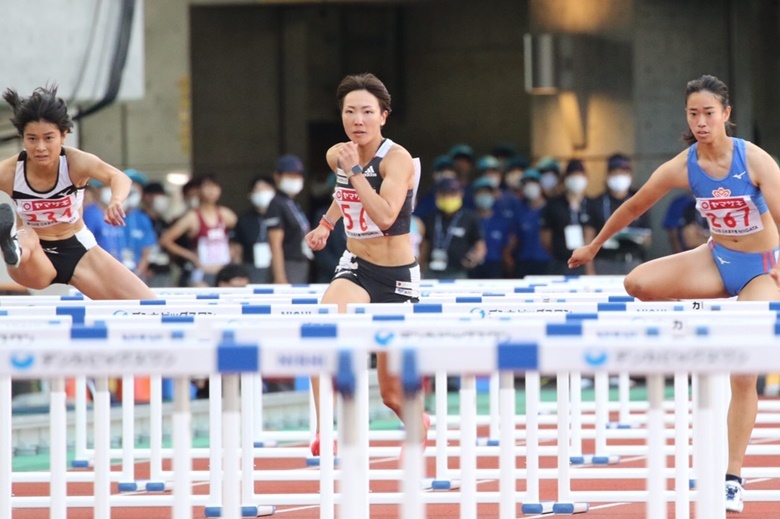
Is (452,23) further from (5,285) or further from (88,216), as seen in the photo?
(5,285)

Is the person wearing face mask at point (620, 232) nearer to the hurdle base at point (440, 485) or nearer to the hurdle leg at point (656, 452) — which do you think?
the hurdle base at point (440, 485)

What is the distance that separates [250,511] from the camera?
8.48 metres

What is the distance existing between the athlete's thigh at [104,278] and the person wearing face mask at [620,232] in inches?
354

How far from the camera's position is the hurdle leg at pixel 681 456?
6.96 m

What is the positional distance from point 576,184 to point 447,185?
1.43m

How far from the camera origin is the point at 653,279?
8859 millimetres

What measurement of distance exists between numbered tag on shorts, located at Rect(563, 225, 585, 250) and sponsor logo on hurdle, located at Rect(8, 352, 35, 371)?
13.1m

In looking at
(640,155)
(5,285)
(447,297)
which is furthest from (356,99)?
(640,155)

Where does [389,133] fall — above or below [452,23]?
below

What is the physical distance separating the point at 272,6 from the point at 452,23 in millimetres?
5836

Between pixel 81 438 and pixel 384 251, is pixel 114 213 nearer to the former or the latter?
pixel 384 251

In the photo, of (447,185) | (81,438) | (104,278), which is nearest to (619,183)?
(447,185)

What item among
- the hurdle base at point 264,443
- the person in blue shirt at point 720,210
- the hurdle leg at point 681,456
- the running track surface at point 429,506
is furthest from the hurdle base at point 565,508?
the hurdle base at point 264,443

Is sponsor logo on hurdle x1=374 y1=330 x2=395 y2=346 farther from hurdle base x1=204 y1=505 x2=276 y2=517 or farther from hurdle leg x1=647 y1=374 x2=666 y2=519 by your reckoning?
hurdle base x1=204 y1=505 x2=276 y2=517
